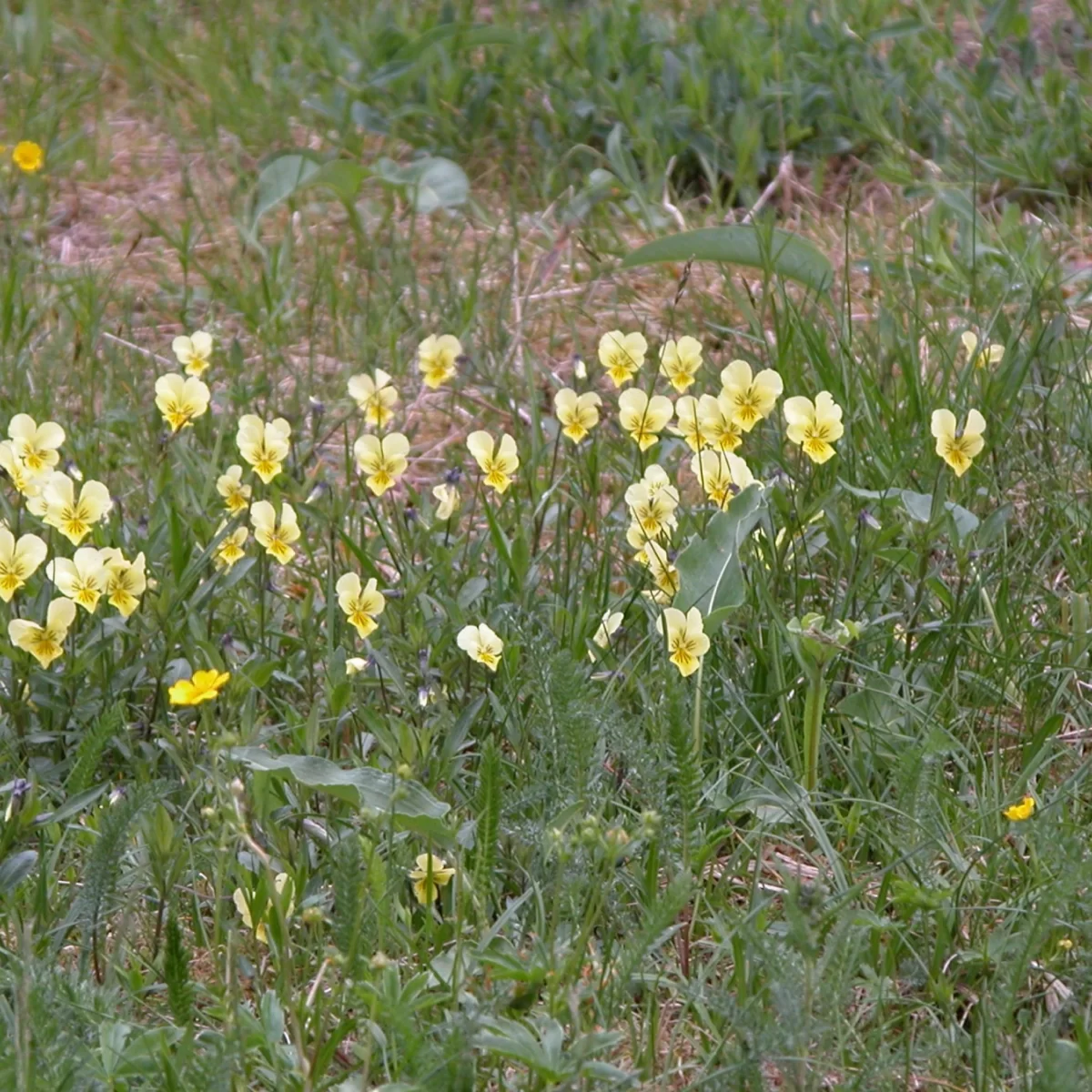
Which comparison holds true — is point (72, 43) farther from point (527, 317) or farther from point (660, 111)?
point (527, 317)

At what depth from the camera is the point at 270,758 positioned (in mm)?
2053

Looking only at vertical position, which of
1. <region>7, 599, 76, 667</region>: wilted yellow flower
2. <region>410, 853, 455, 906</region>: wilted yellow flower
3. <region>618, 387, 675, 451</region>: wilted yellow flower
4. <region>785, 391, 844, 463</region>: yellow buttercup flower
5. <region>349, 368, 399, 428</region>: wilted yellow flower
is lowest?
<region>410, 853, 455, 906</region>: wilted yellow flower

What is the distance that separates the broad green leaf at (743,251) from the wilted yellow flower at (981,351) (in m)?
0.48

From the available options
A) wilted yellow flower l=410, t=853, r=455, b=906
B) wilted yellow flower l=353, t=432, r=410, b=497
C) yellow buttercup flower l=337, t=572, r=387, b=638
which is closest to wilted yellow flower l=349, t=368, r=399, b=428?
wilted yellow flower l=353, t=432, r=410, b=497

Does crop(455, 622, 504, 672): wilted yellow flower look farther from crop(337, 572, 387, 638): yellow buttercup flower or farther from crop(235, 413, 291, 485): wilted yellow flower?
crop(235, 413, 291, 485): wilted yellow flower

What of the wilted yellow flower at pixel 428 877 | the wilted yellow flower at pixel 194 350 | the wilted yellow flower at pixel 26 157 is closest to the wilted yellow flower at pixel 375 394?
the wilted yellow flower at pixel 194 350

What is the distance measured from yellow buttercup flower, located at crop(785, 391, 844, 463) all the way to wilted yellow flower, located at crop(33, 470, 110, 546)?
3.40 feet

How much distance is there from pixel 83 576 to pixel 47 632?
9cm

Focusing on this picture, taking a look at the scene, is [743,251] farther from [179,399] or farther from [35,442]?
[35,442]

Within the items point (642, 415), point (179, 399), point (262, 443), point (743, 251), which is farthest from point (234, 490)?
point (743, 251)

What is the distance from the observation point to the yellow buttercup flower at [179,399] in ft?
8.89

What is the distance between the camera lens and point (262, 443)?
2621 millimetres

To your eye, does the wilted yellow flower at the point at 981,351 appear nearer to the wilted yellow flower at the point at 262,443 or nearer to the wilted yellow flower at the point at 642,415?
the wilted yellow flower at the point at 642,415

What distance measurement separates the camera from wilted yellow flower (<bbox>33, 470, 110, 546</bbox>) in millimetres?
2414
